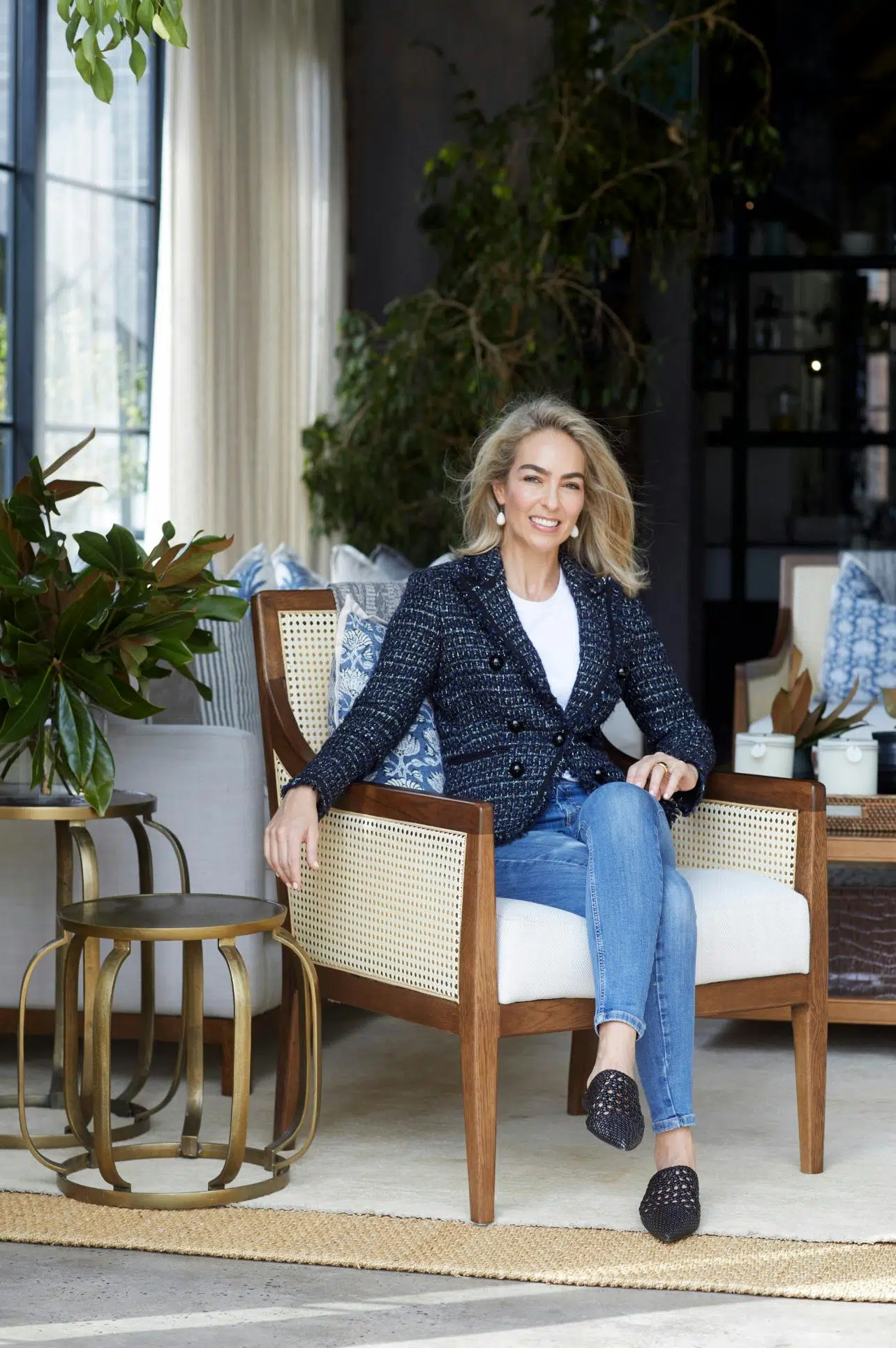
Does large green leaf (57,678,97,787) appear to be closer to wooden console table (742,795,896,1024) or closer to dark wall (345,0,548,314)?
wooden console table (742,795,896,1024)

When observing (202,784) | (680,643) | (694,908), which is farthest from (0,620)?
(680,643)

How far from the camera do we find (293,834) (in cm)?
241

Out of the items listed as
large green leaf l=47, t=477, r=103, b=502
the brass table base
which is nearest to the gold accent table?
the brass table base

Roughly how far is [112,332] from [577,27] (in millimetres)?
2141

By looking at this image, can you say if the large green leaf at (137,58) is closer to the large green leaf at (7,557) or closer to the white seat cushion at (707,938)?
the large green leaf at (7,557)

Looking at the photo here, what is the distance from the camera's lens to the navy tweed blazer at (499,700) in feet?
8.46

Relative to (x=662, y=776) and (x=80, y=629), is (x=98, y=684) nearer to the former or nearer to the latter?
(x=80, y=629)

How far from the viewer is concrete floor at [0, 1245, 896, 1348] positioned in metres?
1.92

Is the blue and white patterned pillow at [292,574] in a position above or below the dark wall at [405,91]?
below

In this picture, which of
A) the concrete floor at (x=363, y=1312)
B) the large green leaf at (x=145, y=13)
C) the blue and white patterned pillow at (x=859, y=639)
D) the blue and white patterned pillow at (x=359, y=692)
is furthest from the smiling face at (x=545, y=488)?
the blue and white patterned pillow at (x=859, y=639)

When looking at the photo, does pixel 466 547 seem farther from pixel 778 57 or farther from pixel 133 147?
pixel 778 57

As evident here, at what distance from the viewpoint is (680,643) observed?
734 centimetres

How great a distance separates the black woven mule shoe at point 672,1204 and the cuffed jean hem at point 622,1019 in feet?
0.63

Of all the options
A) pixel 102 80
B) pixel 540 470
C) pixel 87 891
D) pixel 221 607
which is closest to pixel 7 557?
pixel 221 607
